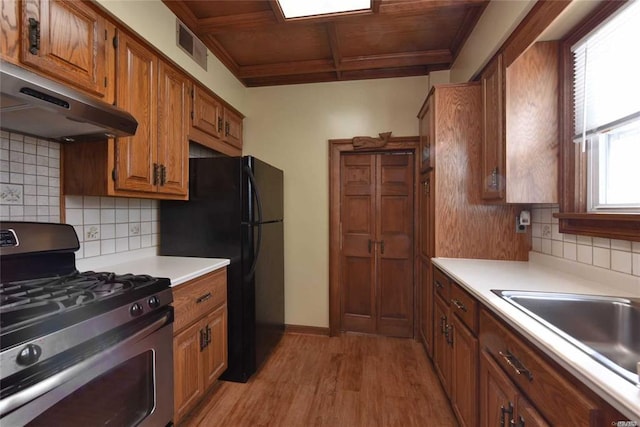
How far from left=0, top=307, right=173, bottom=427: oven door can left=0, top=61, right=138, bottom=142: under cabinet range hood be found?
895 mm

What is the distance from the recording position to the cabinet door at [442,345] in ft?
5.74

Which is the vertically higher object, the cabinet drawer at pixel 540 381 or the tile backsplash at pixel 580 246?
the tile backsplash at pixel 580 246

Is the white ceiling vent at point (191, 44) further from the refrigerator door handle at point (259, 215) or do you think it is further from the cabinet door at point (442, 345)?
the cabinet door at point (442, 345)

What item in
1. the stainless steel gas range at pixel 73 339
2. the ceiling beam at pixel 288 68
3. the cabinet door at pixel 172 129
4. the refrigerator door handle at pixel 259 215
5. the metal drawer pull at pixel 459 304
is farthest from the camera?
the ceiling beam at pixel 288 68

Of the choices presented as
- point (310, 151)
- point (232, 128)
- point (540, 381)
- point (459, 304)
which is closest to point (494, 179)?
point (459, 304)

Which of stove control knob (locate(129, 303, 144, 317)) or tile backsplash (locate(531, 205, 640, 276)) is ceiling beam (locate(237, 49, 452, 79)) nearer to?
tile backsplash (locate(531, 205, 640, 276))

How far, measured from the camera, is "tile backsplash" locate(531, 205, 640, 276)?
4.00 feet

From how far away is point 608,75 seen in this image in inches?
52.6

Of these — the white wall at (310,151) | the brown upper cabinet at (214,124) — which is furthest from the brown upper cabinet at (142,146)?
the white wall at (310,151)

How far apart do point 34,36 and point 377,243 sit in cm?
266

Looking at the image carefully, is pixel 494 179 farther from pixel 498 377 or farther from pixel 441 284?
pixel 498 377

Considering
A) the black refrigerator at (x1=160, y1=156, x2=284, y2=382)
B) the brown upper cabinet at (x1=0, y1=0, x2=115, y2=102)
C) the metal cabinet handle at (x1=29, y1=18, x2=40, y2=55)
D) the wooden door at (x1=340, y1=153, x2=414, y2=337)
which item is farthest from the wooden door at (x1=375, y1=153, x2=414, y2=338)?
the metal cabinet handle at (x1=29, y1=18, x2=40, y2=55)

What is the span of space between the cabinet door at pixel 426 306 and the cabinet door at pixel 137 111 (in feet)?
Answer: 6.96

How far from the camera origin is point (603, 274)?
1.34 meters
